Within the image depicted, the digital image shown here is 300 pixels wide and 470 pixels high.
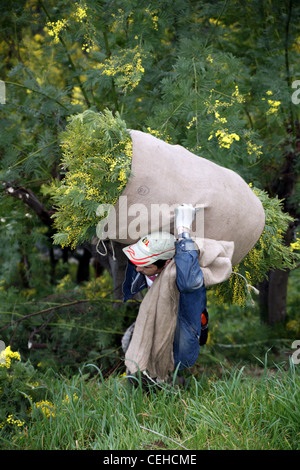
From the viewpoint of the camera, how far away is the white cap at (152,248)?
2230 millimetres

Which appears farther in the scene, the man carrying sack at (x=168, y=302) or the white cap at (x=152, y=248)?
the white cap at (x=152, y=248)

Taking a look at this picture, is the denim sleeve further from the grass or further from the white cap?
the grass

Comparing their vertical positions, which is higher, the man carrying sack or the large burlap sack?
the large burlap sack

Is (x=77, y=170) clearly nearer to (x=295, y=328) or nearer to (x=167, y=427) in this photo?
(x=167, y=427)

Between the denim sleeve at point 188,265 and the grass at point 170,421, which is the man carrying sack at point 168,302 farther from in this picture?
the grass at point 170,421

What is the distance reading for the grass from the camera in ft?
6.84

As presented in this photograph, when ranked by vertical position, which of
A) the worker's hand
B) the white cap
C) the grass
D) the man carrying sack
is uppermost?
the worker's hand

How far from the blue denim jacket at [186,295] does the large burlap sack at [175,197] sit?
14 cm

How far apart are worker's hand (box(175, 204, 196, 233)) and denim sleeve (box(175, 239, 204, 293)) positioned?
72mm

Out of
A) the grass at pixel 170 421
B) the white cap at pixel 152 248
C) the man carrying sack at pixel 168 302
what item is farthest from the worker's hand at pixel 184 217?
the grass at pixel 170 421

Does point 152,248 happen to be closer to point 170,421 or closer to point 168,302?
point 168,302

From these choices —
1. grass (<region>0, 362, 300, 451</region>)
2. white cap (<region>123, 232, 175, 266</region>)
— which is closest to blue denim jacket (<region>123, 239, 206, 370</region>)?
white cap (<region>123, 232, 175, 266</region>)

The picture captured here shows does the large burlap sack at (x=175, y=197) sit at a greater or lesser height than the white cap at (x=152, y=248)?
greater

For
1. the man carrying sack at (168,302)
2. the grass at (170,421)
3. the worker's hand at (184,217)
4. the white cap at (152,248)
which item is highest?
the worker's hand at (184,217)
